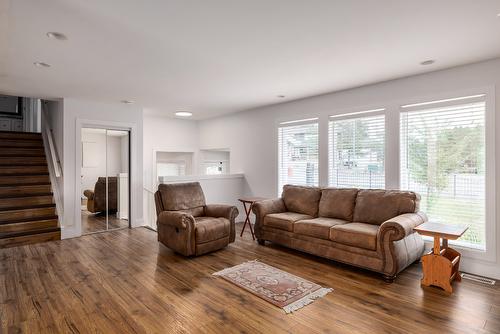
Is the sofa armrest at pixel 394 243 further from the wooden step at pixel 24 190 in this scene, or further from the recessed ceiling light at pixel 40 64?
the wooden step at pixel 24 190

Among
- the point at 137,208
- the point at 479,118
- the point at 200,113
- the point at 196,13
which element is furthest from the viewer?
the point at 200,113

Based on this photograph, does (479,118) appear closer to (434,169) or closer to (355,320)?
(434,169)

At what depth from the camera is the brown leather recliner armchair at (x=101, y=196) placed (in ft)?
17.4

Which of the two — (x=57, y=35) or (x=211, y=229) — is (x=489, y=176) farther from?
(x=57, y=35)

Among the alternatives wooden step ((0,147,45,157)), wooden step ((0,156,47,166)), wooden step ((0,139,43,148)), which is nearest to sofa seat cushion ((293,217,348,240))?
wooden step ((0,156,47,166))

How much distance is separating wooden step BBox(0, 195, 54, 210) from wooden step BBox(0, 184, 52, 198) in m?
0.09

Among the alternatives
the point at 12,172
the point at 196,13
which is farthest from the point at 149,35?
the point at 12,172

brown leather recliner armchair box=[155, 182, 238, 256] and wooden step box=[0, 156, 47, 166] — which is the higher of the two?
wooden step box=[0, 156, 47, 166]

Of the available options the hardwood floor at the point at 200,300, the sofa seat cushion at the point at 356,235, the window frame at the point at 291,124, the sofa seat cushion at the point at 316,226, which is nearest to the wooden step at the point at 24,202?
the hardwood floor at the point at 200,300

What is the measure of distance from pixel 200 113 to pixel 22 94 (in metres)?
3.17

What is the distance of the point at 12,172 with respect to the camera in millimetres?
5359

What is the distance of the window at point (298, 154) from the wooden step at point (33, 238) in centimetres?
404

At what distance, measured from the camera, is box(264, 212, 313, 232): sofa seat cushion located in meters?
4.12

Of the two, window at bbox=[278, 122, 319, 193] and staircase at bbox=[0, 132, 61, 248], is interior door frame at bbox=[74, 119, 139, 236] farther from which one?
window at bbox=[278, 122, 319, 193]
